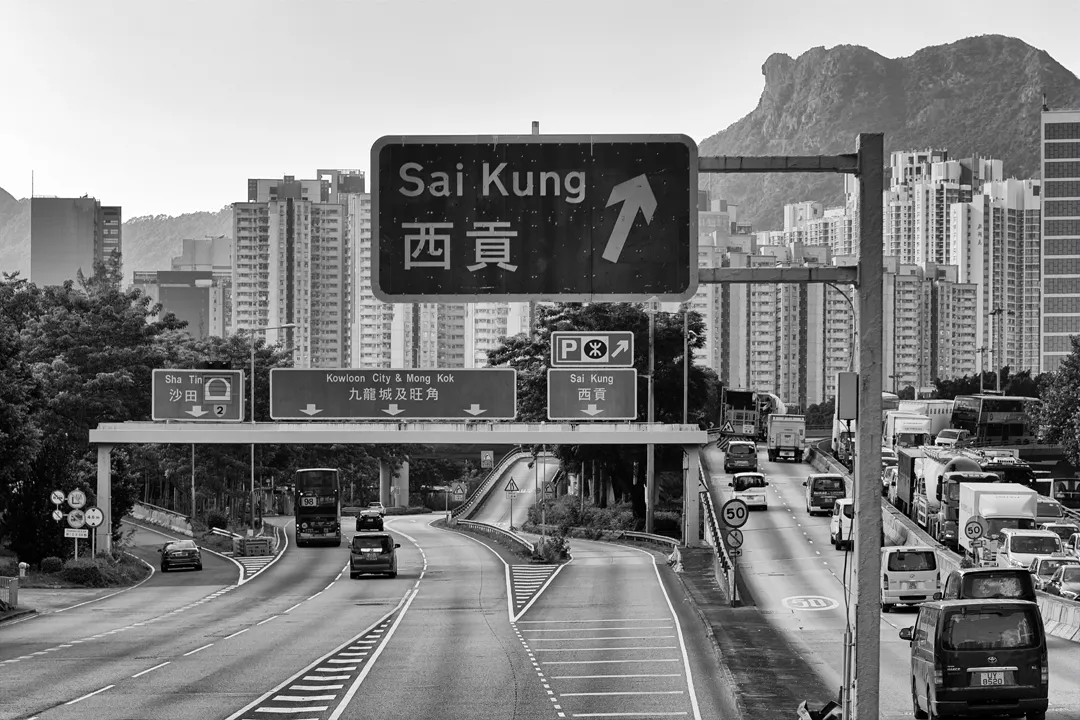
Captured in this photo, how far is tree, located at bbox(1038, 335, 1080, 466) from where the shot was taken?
85812 mm

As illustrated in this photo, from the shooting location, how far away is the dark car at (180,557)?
7062 centimetres

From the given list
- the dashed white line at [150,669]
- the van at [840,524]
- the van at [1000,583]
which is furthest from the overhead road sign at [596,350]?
the van at [1000,583]

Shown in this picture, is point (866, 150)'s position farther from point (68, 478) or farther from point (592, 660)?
point (68, 478)

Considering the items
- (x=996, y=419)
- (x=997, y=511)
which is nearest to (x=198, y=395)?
(x=997, y=511)

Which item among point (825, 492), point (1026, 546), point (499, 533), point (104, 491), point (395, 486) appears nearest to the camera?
point (1026, 546)

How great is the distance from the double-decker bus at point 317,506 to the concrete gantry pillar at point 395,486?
56043 millimetres

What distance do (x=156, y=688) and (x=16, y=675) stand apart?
3.97 metres

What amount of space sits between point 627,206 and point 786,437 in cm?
9695

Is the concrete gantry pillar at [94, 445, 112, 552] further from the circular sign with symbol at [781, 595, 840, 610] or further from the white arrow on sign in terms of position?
the white arrow on sign

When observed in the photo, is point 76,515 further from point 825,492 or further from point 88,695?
point 825,492

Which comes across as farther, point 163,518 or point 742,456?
point 163,518

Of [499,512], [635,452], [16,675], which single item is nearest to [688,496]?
[635,452]

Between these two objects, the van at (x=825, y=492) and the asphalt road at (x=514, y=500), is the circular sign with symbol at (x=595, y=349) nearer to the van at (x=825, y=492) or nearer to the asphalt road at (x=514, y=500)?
the van at (x=825, y=492)

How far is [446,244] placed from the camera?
1523 cm
